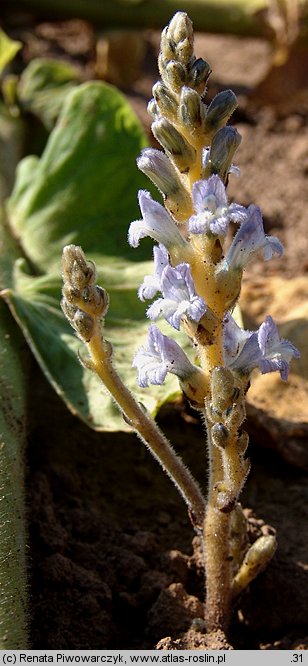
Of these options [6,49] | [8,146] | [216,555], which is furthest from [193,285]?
[6,49]

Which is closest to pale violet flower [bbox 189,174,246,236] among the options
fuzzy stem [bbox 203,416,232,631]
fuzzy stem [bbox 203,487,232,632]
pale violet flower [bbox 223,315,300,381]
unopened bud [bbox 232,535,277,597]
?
pale violet flower [bbox 223,315,300,381]

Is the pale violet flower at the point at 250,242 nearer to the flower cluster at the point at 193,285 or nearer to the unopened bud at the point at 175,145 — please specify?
the flower cluster at the point at 193,285

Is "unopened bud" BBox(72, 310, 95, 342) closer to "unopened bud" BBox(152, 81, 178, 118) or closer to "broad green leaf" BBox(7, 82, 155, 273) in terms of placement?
"unopened bud" BBox(152, 81, 178, 118)

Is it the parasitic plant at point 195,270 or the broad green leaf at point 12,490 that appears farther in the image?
the broad green leaf at point 12,490

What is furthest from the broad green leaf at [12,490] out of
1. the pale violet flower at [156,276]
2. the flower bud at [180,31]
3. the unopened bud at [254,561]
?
the flower bud at [180,31]

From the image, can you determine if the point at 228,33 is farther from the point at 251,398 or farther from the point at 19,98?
the point at 251,398

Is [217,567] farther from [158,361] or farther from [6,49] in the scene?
[6,49]
